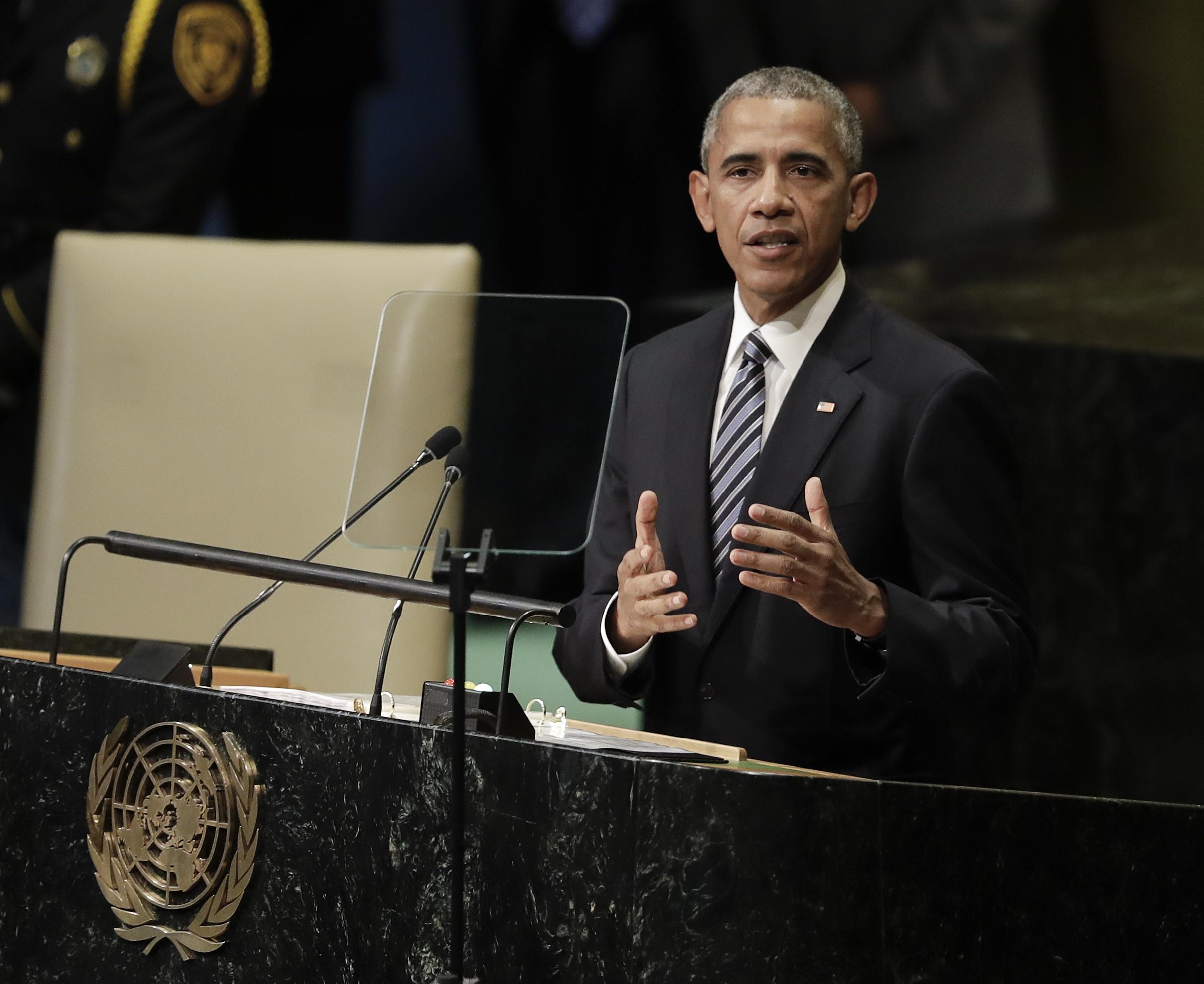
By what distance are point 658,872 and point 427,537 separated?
52 cm

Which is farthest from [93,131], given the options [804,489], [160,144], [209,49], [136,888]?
[136,888]

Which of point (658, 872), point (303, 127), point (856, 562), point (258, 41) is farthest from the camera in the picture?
point (303, 127)

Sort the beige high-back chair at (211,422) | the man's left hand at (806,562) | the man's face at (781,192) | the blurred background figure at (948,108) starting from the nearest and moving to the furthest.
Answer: the man's left hand at (806,562) < the man's face at (781,192) < the beige high-back chair at (211,422) < the blurred background figure at (948,108)

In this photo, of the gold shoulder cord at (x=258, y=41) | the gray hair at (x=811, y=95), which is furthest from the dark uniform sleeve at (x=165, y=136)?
the gray hair at (x=811, y=95)

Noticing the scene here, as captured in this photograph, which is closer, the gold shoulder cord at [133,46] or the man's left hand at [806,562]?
the man's left hand at [806,562]

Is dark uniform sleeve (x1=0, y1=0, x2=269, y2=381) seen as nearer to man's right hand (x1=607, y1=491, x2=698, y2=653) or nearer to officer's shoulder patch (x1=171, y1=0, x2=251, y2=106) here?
officer's shoulder patch (x1=171, y1=0, x2=251, y2=106)

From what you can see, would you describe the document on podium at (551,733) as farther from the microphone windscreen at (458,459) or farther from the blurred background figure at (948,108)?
the blurred background figure at (948,108)

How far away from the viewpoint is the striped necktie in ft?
6.57

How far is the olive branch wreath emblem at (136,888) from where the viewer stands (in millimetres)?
1390

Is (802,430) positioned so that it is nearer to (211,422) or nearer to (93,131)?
(211,422)

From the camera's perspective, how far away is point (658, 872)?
1.19 meters

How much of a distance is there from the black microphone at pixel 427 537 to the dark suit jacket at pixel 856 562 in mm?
335

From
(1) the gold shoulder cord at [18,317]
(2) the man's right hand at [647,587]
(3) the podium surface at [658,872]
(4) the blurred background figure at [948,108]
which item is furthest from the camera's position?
(4) the blurred background figure at [948,108]

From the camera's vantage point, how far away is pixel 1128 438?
3.64 m
